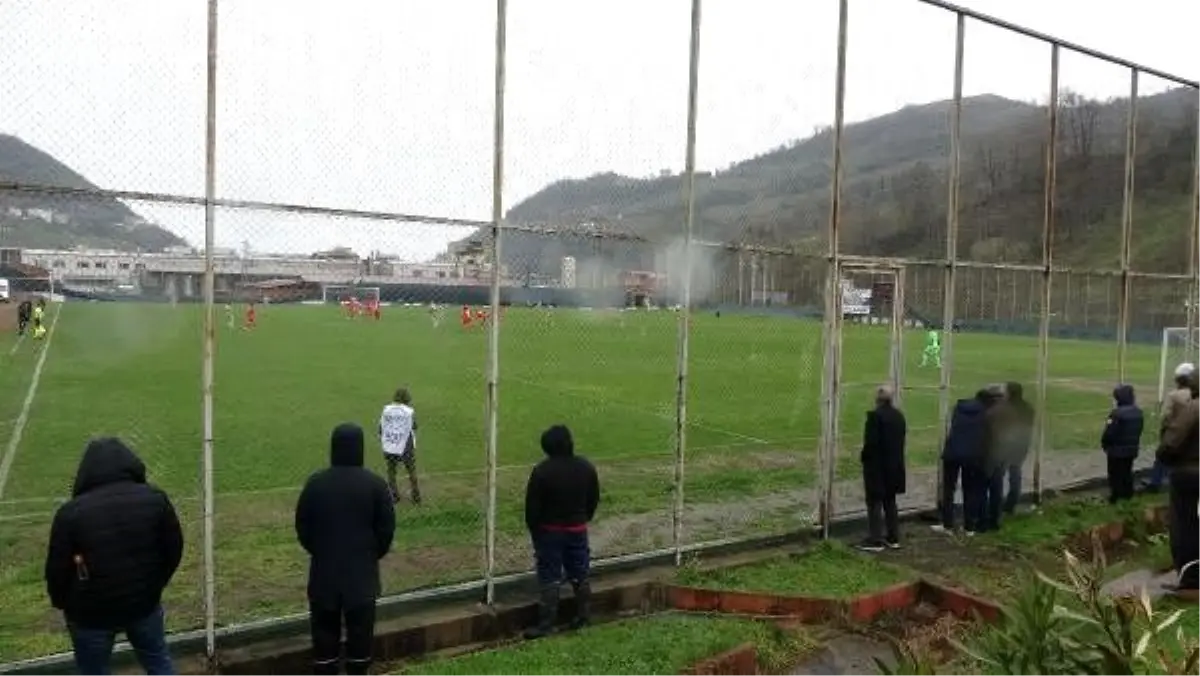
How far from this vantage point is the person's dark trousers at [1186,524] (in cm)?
797

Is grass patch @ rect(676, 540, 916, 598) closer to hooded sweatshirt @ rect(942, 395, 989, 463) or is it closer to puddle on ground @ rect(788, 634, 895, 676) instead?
puddle on ground @ rect(788, 634, 895, 676)

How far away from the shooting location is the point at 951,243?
10344mm

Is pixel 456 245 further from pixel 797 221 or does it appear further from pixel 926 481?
pixel 926 481

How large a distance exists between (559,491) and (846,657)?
2.36 meters

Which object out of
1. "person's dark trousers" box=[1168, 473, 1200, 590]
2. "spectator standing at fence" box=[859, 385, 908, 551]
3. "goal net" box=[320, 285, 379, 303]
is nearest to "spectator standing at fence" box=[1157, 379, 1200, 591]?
"person's dark trousers" box=[1168, 473, 1200, 590]

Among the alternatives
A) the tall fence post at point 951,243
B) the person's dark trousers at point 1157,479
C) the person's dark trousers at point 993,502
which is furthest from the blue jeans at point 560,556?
the person's dark trousers at point 1157,479

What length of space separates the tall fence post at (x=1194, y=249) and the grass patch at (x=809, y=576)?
8.28 meters

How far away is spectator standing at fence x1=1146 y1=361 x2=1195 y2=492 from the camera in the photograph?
9.50 meters

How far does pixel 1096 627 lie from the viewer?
3559mm

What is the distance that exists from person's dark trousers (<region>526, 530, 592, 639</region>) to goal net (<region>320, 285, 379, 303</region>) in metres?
2.11

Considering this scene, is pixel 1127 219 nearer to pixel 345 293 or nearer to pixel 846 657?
pixel 846 657

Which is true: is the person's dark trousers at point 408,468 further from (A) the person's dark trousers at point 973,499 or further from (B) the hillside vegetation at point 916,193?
(A) the person's dark trousers at point 973,499

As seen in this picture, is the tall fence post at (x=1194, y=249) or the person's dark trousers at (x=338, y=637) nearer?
the person's dark trousers at (x=338, y=637)

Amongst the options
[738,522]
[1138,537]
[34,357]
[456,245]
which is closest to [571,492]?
[456,245]
